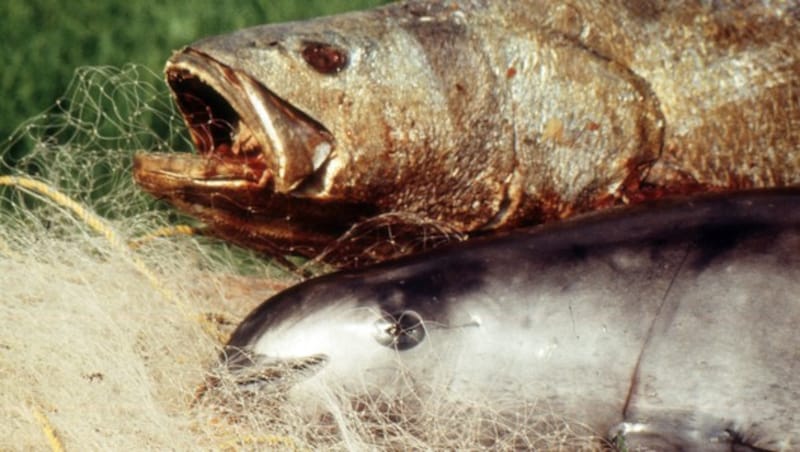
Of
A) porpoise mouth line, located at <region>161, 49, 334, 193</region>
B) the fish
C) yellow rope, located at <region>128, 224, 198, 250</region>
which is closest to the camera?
the fish

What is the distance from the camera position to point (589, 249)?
106 inches

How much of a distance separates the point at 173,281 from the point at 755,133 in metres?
1.47

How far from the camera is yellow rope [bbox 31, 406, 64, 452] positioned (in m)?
2.61

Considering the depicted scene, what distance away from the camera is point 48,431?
2629 millimetres

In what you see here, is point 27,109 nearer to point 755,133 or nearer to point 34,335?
point 34,335

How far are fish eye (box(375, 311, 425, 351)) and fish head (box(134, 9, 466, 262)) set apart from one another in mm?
396

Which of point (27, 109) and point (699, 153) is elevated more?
point (699, 153)

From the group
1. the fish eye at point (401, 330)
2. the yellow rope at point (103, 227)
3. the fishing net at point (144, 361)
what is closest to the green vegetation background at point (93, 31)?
the fishing net at point (144, 361)

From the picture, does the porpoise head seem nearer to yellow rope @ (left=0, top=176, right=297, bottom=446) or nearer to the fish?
the fish

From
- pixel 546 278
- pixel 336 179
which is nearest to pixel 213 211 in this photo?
pixel 336 179

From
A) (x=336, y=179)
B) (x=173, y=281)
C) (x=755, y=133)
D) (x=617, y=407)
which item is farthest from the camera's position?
(x=173, y=281)

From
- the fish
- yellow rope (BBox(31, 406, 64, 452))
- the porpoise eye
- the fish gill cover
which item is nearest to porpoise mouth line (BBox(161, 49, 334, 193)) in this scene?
the porpoise eye

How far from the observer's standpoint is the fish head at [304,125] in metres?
2.85

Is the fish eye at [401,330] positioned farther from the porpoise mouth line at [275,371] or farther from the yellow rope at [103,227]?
the yellow rope at [103,227]
